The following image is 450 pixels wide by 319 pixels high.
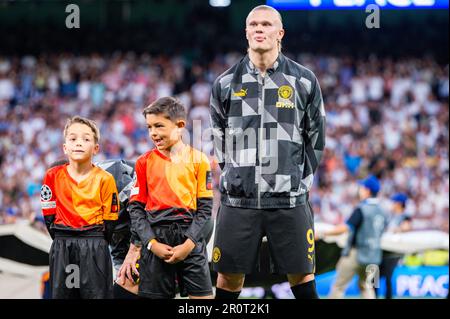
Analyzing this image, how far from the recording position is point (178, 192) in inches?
180

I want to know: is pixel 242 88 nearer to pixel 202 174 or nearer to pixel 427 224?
pixel 202 174

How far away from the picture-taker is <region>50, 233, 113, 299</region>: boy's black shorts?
466 cm

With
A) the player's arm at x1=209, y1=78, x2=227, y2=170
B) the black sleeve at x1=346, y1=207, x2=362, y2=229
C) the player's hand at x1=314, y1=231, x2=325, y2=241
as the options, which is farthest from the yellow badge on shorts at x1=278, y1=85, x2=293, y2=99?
the black sleeve at x1=346, y1=207, x2=362, y2=229

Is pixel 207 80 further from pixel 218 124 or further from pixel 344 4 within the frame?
pixel 218 124

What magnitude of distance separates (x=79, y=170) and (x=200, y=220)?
2.79ft

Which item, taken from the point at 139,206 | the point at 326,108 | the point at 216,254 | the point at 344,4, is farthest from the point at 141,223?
the point at 326,108

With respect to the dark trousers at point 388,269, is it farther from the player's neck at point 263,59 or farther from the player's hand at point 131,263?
the player's neck at point 263,59

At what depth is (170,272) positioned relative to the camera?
4.56m

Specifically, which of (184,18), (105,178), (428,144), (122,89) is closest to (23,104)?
(122,89)

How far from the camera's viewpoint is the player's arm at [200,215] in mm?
4480

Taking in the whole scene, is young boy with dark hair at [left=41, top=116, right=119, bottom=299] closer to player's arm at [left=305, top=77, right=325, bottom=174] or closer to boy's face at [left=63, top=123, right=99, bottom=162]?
boy's face at [left=63, top=123, right=99, bottom=162]

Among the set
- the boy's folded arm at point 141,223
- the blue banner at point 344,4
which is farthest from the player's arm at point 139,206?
the blue banner at point 344,4

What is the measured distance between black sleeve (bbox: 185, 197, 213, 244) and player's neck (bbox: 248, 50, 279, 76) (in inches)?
33.4
